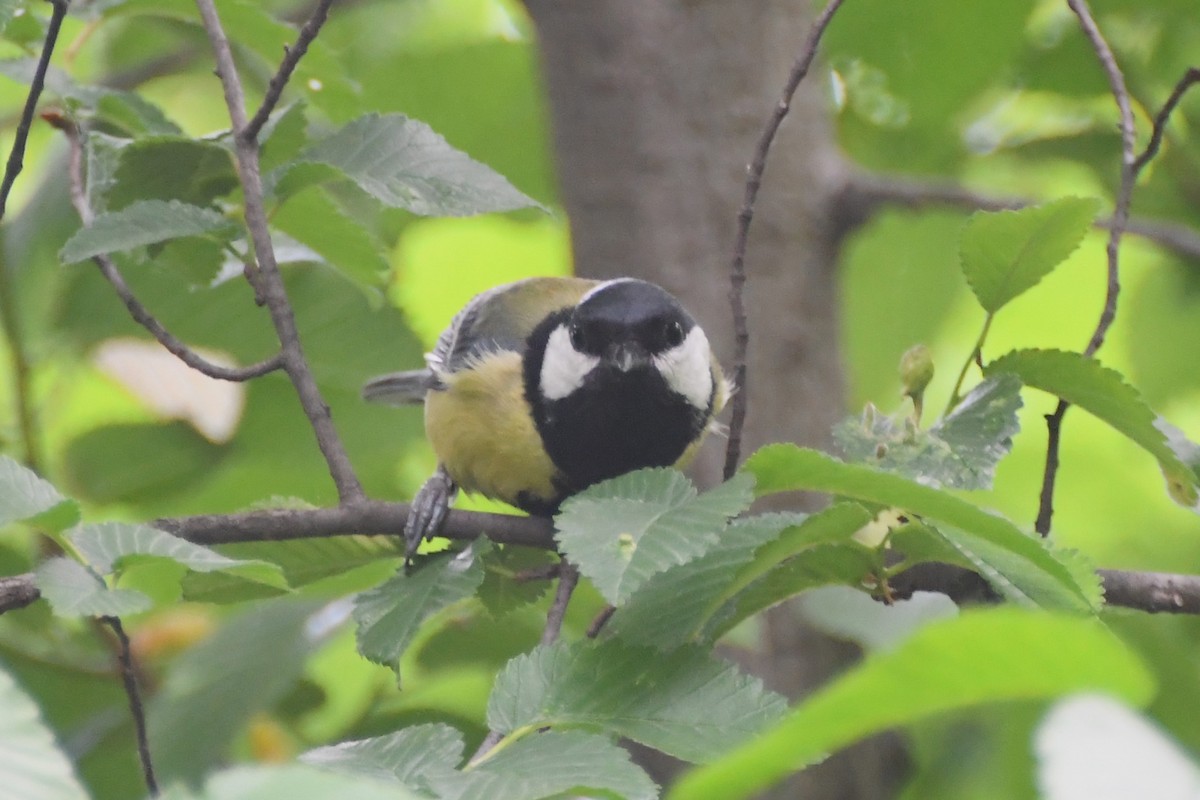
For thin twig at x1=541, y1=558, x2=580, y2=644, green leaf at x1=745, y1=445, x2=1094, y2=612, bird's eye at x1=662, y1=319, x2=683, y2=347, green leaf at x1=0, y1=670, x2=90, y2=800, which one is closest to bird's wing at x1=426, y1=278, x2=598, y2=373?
bird's eye at x1=662, y1=319, x2=683, y2=347

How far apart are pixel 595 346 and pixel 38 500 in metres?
0.88

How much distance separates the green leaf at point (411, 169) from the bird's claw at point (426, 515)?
290 millimetres

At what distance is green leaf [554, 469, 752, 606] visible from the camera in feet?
2.87

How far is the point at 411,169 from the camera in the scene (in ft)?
4.23

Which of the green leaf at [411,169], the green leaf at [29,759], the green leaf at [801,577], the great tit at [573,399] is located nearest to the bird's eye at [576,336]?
the great tit at [573,399]

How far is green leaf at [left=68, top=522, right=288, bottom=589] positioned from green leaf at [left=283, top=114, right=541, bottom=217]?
46 centimetres

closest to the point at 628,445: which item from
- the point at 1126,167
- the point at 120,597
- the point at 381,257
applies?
the point at 381,257

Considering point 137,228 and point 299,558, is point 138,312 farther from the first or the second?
point 299,558

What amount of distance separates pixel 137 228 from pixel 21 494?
0.41 metres

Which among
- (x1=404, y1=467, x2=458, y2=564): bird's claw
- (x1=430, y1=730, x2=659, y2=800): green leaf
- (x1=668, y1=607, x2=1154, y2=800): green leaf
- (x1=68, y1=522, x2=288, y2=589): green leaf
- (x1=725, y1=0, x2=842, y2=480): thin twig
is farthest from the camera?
(x1=404, y1=467, x2=458, y2=564): bird's claw

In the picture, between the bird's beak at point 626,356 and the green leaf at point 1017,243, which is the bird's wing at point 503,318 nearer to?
the bird's beak at point 626,356

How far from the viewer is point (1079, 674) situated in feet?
1.23

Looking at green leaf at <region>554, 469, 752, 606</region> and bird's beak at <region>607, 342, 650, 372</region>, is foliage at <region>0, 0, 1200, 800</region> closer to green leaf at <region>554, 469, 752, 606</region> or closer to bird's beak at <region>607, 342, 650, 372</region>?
green leaf at <region>554, 469, 752, 606</region>

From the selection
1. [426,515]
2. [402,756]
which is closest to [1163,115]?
[426,515]
